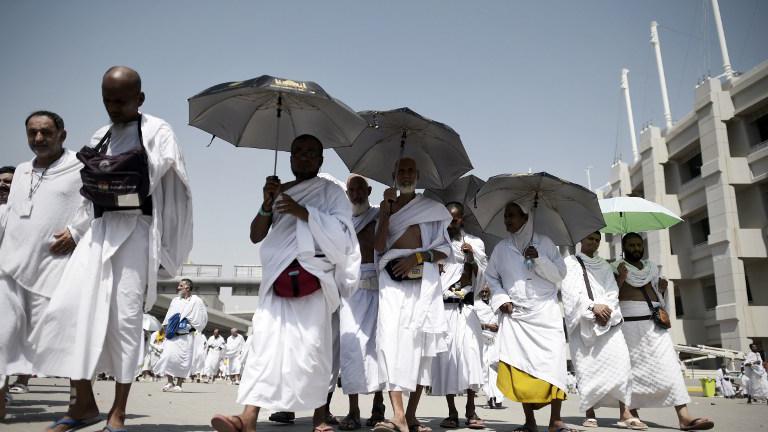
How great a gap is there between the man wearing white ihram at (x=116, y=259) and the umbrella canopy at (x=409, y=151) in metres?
2.48

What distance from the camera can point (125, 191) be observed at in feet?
14.6

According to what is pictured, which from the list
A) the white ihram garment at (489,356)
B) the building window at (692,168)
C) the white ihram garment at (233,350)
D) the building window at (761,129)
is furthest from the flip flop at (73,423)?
the building window at (692,168)

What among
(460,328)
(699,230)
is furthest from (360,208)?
(699,230)

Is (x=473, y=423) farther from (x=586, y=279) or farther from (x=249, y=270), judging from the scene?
(x=249, y=270)

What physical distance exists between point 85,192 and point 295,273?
167cm

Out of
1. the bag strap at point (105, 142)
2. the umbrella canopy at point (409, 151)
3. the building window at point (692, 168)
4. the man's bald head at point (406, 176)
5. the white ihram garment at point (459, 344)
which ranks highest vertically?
the building window at point (692, 168)

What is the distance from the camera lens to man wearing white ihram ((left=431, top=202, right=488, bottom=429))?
6770 mm

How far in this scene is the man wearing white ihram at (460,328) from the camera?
6.77 meters

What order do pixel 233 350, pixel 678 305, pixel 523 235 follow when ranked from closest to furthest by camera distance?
1. pixel 523 235
2. pixel 233 350
3. pixel 678 305

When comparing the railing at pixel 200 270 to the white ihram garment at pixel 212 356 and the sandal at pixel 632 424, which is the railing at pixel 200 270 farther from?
the sandal at pixel 632 424

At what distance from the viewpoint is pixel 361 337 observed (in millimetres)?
6098

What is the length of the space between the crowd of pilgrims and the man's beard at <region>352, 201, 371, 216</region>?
0.02m

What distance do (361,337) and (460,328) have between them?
1531 mm

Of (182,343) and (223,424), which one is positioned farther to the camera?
(182,343)
